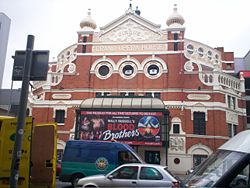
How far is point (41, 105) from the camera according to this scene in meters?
33.5

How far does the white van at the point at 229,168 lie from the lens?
13.1 feet

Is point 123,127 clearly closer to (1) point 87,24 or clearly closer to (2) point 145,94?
(2) point 145,94

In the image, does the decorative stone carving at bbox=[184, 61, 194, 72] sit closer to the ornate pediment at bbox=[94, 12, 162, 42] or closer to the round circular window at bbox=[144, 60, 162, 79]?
the round circular window at bbox=[144, 60, 162, 79]

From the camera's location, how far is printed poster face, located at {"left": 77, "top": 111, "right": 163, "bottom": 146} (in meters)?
27.6

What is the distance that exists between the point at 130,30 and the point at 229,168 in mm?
30831

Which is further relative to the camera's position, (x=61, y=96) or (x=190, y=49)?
(x=190, y=49)

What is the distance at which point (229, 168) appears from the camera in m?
4.07

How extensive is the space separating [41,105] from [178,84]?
15927 millimetres

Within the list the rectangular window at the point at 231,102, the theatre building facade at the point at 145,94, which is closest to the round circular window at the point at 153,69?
the theatre building facade at the point at 145,94

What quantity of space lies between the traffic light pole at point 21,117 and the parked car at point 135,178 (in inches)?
203

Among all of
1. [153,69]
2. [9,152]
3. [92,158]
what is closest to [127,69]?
[153,69]

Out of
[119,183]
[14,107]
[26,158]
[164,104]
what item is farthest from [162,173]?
[14,107]

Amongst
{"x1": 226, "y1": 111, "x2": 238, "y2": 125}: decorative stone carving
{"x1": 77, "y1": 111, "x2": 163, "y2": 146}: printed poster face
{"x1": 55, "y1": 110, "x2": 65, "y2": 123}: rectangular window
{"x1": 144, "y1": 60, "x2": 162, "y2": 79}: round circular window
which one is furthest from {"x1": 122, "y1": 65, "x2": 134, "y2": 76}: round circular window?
{"x1": 226, "y1": 111, "x2": 238, "y2": 125}: decorative stone carving

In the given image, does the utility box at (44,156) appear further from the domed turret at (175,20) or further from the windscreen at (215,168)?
the domed turret at (175,20)
